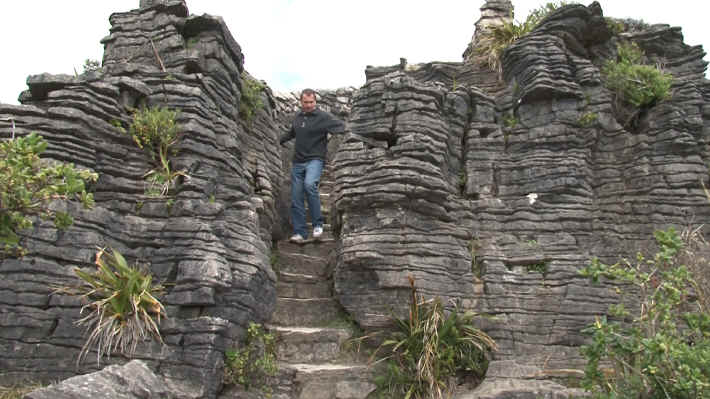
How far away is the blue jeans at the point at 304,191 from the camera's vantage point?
9938mm

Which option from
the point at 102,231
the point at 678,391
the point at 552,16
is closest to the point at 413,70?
the point at 552,16

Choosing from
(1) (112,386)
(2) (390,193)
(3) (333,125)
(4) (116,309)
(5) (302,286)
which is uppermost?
(3) (333,125)

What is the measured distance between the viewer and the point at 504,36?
12.2 m

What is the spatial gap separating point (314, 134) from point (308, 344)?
12.8ft

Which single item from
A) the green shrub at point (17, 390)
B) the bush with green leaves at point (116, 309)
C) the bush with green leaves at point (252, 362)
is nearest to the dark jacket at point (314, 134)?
the bush with green leaves at point (252, 362)

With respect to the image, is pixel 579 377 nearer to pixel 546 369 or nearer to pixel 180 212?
pixel 546 369

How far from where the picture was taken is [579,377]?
7754 millimetres

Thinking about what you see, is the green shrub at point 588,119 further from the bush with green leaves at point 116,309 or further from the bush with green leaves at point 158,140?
the bush with green leaves at point 116,309

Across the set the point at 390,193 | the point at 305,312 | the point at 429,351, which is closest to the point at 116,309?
the point at 305,312

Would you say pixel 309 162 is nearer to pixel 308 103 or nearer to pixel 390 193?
pixel 308 103

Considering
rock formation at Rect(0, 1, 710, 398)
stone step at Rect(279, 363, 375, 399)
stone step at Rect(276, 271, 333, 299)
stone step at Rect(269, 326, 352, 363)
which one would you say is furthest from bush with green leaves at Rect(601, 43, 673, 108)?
stone step at Rect(279, 363, 375, 399)

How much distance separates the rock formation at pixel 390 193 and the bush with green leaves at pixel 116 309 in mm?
184

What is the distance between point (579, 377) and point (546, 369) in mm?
445

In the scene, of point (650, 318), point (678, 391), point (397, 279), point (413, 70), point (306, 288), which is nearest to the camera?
point (678, 391)
